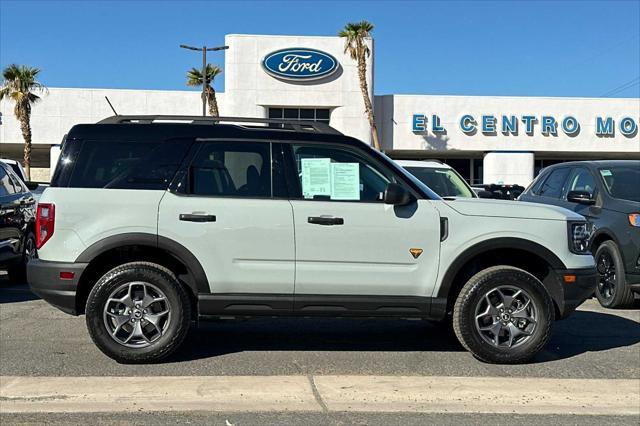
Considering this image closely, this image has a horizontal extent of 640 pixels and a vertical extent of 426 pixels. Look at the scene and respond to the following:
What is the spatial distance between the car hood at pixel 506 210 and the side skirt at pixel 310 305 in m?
0.83

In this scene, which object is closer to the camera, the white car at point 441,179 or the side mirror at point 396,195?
the side mirror at point 396,195

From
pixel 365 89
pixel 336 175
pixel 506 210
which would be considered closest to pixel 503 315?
pixel 506 210

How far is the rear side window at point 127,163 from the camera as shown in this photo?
5164 mm

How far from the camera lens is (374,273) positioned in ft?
16.9

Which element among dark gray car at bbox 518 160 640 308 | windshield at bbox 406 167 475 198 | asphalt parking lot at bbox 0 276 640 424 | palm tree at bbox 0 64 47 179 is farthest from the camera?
palm tree at bbox 0 64 47 179

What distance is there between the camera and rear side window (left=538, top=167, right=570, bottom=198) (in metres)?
9.07

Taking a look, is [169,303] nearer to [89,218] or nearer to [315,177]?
[89,218]

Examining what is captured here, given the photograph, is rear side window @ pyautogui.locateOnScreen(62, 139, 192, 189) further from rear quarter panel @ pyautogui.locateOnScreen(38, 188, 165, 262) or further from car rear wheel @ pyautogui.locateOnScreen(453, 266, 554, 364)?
car rear wheel @ pyautogui.locateOnScreen(453, 266, 554, 364)

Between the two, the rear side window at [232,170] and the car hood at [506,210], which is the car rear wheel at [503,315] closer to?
the car hood at [506,210]

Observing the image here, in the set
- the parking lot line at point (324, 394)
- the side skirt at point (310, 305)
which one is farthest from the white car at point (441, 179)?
the parking lot line at point (324, 394)

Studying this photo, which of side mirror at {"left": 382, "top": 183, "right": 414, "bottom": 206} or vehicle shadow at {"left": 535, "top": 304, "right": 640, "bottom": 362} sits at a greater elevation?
side mirror at {"left": 382, "top": 183, "right": 414, "bottom": 206}

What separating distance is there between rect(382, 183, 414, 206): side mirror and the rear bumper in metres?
1.46

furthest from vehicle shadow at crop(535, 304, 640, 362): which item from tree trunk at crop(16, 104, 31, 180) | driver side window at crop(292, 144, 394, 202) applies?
tree trunk at crop(16, 104, 31, 180)

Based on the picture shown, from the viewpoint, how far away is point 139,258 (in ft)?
17.4
